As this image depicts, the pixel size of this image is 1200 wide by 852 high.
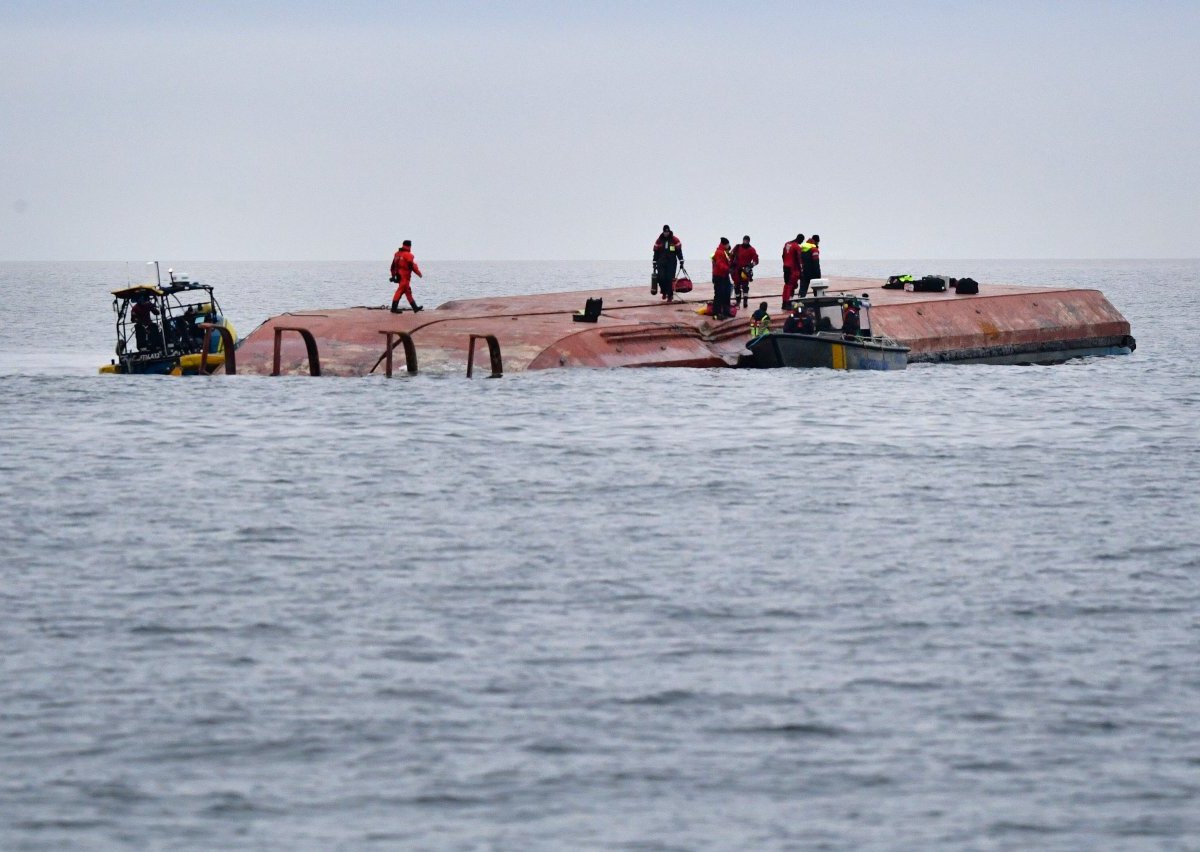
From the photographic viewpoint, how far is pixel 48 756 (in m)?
11.6

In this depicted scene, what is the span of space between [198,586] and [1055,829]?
968 cm

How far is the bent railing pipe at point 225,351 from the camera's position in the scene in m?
37.1

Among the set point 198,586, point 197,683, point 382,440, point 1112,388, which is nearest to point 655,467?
point 382,440

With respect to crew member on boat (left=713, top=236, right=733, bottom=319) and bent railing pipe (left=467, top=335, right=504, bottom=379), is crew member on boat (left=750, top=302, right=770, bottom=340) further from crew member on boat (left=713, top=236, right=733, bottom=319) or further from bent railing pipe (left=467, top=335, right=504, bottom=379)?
bent railing pipe (left=467, top=335, right=504, bottom=379)

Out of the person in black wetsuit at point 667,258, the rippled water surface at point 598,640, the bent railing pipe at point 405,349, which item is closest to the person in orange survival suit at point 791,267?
the person in black wetsuit at point 667,258

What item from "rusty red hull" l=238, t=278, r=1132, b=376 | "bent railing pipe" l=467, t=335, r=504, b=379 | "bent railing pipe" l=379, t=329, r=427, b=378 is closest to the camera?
"bent railing pipe" l=467, t=335, r=504, b=379

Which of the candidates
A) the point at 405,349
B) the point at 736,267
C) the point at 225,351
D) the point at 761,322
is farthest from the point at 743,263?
the point at 225,351

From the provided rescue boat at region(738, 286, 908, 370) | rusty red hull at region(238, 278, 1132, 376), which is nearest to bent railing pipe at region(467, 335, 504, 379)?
rusty red hull at region(238, 278, 1132, 376)

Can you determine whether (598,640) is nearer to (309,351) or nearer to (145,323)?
(309,351)

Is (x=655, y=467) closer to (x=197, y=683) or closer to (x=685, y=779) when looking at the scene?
(x=197, y=683)

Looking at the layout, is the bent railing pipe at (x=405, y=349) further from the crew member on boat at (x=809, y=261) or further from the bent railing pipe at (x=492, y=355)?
the crew member on boat at (x=809, y=261)

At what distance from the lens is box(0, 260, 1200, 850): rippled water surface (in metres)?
10.7

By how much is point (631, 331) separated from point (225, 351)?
9279 mm

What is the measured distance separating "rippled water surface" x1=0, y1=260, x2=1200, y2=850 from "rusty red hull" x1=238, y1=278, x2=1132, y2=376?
8041 millimetres
